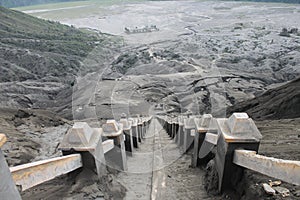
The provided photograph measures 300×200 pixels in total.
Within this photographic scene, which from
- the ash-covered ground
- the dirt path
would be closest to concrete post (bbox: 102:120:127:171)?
the dirt path

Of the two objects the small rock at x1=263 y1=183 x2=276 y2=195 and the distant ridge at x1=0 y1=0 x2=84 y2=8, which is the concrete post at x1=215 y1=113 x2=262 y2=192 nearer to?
the small rock at x1=263 y1=183 x2=276 y2=195

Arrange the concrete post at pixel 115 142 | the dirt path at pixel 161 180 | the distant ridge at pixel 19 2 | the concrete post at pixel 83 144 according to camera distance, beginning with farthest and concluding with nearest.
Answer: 1. the distant ridge at pixel 19 2
2. the concrete post at pixel 115 142
3. the dirt path at pixel 161 180
4. the concrete post at pixel 83 144

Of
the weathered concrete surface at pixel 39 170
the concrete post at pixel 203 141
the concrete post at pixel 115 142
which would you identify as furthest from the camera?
the concrete post at pixel 203 141

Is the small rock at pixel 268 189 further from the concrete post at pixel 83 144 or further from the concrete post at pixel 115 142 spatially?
the concrete post at pixel 115 142

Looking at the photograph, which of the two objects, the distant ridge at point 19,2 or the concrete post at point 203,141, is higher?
the distant ridge at point 19,2

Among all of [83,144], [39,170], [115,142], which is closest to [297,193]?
[83,144]

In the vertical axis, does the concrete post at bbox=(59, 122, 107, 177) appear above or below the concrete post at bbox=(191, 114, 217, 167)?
above

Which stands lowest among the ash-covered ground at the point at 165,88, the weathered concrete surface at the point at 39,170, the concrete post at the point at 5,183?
the ash-covered ground at the point at 165,88

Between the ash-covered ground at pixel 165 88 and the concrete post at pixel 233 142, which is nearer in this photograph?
the concrete post at pixel 233 142

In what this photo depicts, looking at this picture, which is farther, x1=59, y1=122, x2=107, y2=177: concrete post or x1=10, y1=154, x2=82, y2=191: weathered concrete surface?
x1=59, y1=122, x2=107, y2=177: concrete post

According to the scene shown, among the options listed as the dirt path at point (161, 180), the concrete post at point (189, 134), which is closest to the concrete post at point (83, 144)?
the dirt path at point (161, 180)
